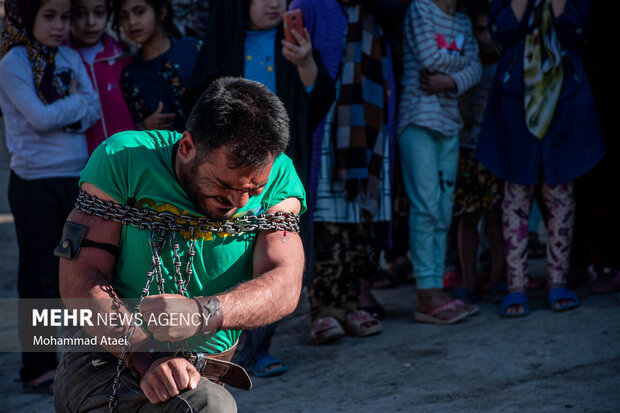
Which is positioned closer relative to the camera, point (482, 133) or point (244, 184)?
point (244, 184)

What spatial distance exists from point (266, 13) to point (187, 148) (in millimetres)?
2146

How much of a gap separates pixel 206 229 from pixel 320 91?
189 centimetres

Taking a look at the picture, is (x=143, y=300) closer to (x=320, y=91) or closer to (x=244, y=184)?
(x=244, y=184)

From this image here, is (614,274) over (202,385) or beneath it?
beneath

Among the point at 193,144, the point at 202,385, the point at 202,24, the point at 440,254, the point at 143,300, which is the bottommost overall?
the point at 440,254

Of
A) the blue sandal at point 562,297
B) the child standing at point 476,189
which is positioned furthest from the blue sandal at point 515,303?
the child standing at point 476,189

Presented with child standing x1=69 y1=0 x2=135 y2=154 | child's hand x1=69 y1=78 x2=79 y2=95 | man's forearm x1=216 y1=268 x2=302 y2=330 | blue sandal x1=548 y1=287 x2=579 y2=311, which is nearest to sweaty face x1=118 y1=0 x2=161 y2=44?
child standing x1=69 y1=0 x2=135 y2=154

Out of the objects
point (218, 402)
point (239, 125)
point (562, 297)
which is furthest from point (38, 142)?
point (562, 297)

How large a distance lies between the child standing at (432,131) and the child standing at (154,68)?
1.33m

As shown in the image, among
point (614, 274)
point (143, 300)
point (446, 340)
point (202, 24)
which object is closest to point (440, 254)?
point (446, 340)

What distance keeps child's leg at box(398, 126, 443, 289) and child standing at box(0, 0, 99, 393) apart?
194 cm

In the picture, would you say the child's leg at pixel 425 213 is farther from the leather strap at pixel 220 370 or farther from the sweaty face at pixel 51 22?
the leather strap at pixel 220 370

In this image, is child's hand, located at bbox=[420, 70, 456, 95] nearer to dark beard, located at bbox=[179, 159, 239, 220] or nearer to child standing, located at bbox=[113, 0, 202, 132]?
child standing, located at bbox=[113, 0, 202, 132]

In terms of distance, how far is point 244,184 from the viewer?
240 cm
